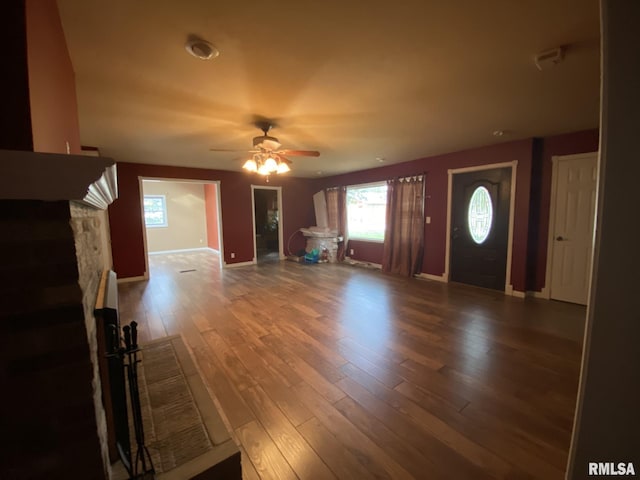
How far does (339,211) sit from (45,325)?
6.23 metres

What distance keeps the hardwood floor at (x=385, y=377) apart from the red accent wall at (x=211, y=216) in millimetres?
4180

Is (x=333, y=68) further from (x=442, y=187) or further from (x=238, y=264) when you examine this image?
(x=238, y=264)

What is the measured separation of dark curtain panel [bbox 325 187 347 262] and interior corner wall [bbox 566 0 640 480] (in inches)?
242

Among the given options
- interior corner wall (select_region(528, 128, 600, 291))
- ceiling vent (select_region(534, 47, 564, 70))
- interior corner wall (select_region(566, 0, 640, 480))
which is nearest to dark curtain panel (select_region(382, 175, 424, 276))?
interior corner wall (select_region(528, 128, 600, 291))

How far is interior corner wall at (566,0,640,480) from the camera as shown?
426 millimetres

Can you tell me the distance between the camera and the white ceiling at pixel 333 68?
4.53 ft

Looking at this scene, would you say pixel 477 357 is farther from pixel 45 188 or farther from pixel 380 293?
pixel 45 188

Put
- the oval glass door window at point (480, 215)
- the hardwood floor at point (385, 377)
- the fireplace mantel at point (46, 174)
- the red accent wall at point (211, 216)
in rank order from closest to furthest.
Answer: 1. the fireplace mantel at point (46, 174)
2. the hardwood floor at point (385, 377)
3. the oval glass door window at point (480, 215)
4. the red accent wall at point (211, 216)

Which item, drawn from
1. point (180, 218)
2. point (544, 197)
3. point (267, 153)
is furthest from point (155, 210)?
point (544, 197)

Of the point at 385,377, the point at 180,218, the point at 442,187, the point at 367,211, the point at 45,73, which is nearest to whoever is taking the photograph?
the point at 45,73

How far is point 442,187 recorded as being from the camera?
4.63m

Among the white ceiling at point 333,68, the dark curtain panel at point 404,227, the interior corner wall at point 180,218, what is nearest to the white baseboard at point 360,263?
the dark curtain panel at point 404,227

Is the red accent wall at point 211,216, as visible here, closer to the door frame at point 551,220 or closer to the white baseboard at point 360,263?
the white baseboard at point 360,263

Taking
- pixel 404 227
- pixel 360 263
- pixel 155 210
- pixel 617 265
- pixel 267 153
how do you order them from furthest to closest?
1. pixel 155 210
2. pixel 360 263
3. pixel 404 227
4. pixel 267 153
5. pixel 617 265
